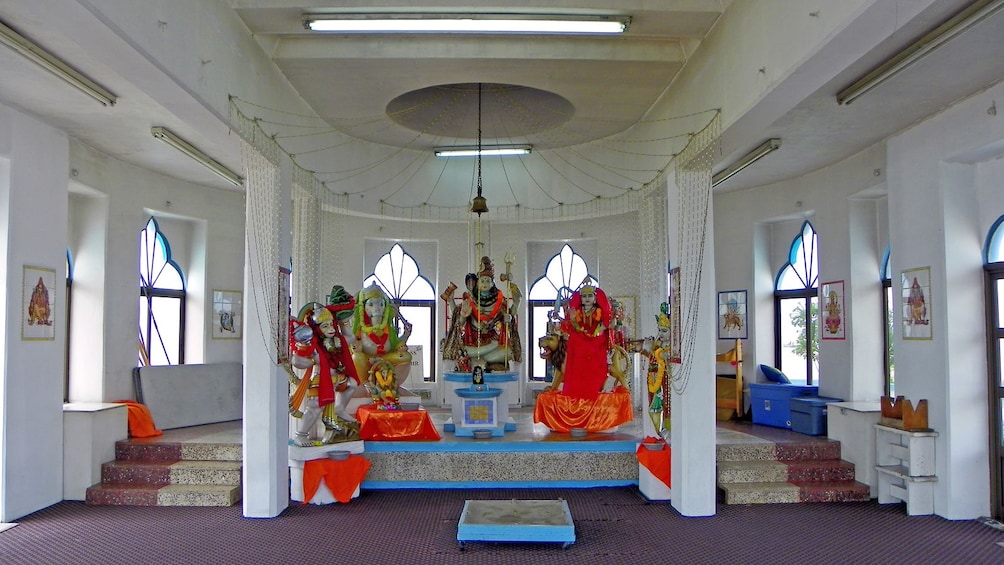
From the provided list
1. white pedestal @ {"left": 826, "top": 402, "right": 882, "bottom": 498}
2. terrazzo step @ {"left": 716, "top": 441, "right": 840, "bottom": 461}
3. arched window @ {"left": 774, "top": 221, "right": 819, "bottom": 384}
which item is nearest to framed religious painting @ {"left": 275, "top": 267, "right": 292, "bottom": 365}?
terrazzo step @ {"left": 716, "top": 441, "right": 840, "bottom": 461}

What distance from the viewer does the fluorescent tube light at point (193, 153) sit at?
26.2 ft

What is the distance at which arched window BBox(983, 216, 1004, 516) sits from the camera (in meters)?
6.98

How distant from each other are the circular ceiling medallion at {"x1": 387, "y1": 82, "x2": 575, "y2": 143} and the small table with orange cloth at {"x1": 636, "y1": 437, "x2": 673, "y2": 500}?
429cm

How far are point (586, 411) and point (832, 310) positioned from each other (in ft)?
12.1

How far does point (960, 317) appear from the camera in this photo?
23.3ft

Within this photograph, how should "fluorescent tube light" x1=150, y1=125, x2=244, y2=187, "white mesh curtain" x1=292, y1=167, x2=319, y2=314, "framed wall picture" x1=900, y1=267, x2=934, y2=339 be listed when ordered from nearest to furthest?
"framed wall picture" x1=900, y1=267, x2=934, y2=339 → "fluorescent tube light" x1=150, y1=125, x2=244, y2=187 → "white mesh curtain" x1=292, y1=167, x2=319, y2=314

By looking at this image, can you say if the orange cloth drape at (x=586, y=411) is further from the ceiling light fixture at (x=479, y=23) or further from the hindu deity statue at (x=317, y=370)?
the ceiling light fixture at (x=479, y=23)

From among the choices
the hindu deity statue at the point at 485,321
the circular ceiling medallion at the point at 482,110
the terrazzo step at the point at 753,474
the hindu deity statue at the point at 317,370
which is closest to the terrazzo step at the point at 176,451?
the hindu deity statue at the point at 317,370

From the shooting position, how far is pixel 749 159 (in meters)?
8.93

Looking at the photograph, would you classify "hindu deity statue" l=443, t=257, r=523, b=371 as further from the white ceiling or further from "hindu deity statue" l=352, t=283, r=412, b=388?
the white ceiling

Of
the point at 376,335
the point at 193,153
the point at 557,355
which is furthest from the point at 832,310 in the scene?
the point at 193,153

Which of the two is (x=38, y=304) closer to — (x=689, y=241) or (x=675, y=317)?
(x=675, y=317)

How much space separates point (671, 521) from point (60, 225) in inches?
276

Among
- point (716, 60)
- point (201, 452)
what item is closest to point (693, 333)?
point (716, 60)
